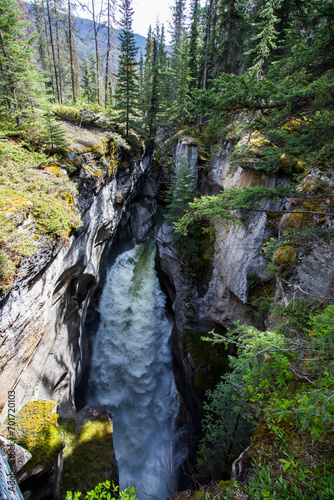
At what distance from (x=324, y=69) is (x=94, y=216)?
984 centimetres

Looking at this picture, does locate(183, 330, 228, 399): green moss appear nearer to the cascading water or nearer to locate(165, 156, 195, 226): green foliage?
the cascading water

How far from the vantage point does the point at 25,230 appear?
5852mm

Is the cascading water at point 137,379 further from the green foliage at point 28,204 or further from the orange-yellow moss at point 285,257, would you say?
the orange-yellow moss at point 285,257

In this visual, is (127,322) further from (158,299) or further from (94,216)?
(94,216)

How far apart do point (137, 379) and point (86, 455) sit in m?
5.57

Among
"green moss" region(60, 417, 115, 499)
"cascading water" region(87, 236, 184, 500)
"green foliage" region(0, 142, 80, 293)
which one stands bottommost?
"cascading water" region(87, 236, 184, 500)

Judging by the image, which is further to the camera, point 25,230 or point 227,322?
point 227,322

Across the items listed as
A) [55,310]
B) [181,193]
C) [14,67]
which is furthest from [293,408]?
[181,193]

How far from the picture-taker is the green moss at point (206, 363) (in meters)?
11.2

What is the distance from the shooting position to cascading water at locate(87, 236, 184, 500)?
1159cm

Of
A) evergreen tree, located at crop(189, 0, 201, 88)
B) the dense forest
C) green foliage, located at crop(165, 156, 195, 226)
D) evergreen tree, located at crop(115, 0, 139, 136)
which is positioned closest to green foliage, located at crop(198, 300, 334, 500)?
the dense forest

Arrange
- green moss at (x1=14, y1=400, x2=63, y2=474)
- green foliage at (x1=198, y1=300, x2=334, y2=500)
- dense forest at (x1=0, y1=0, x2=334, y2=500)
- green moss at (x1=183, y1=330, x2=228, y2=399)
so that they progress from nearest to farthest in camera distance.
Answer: green foliage at (x1=198, y1=300, x2=334, y2=500) < dense forest at (x1=0, y1=0, x2=334, y2=500) < green moss at (x1=14, y1=400, x2=63, y2=474) < green moss at (x1=183, y1=330, x2=228, y2=399)

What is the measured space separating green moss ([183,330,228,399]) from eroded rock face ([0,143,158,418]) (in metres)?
6.16

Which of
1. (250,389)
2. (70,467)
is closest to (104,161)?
(250,389)
